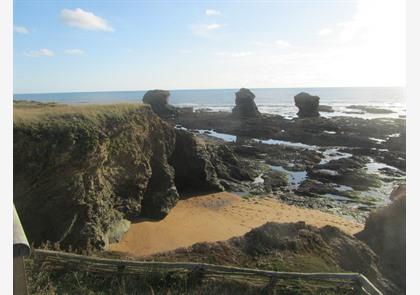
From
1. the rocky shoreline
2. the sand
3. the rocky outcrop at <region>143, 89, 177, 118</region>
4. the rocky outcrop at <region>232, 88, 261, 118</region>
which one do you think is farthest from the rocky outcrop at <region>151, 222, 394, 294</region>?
the rocky outcrop at <region>143, 89, 177, 118</region>

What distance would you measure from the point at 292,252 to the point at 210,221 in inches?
304

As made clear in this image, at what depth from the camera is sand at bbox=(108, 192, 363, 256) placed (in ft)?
53.7

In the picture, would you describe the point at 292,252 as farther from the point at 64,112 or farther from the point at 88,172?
the point at 64,112

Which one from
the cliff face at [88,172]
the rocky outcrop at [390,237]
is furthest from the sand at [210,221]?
the rocky outcrop at [390,237]

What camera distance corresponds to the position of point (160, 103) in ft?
224

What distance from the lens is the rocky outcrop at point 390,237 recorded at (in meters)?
13.2

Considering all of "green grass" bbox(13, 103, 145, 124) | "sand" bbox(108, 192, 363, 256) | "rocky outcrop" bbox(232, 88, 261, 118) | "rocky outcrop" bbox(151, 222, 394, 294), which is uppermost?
"rocky outcrop" bbox(232, 88, 261, 118)

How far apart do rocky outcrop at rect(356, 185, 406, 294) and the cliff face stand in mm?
10176

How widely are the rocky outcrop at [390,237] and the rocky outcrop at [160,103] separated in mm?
54371

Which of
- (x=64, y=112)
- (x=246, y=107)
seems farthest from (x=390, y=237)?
(x=246, y=107)

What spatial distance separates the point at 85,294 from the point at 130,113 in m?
11.7

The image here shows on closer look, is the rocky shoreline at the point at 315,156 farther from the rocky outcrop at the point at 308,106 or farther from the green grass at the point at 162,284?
the green grass at the point at 162,284

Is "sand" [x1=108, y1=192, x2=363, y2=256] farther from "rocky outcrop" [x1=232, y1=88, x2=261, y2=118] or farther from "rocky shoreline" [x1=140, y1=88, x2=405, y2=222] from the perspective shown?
"rocky outcrop" [x1=232, y1=88, x2=261, y2=118]

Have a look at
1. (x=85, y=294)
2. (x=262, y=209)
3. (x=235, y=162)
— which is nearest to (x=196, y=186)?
(x=262, y=209)
